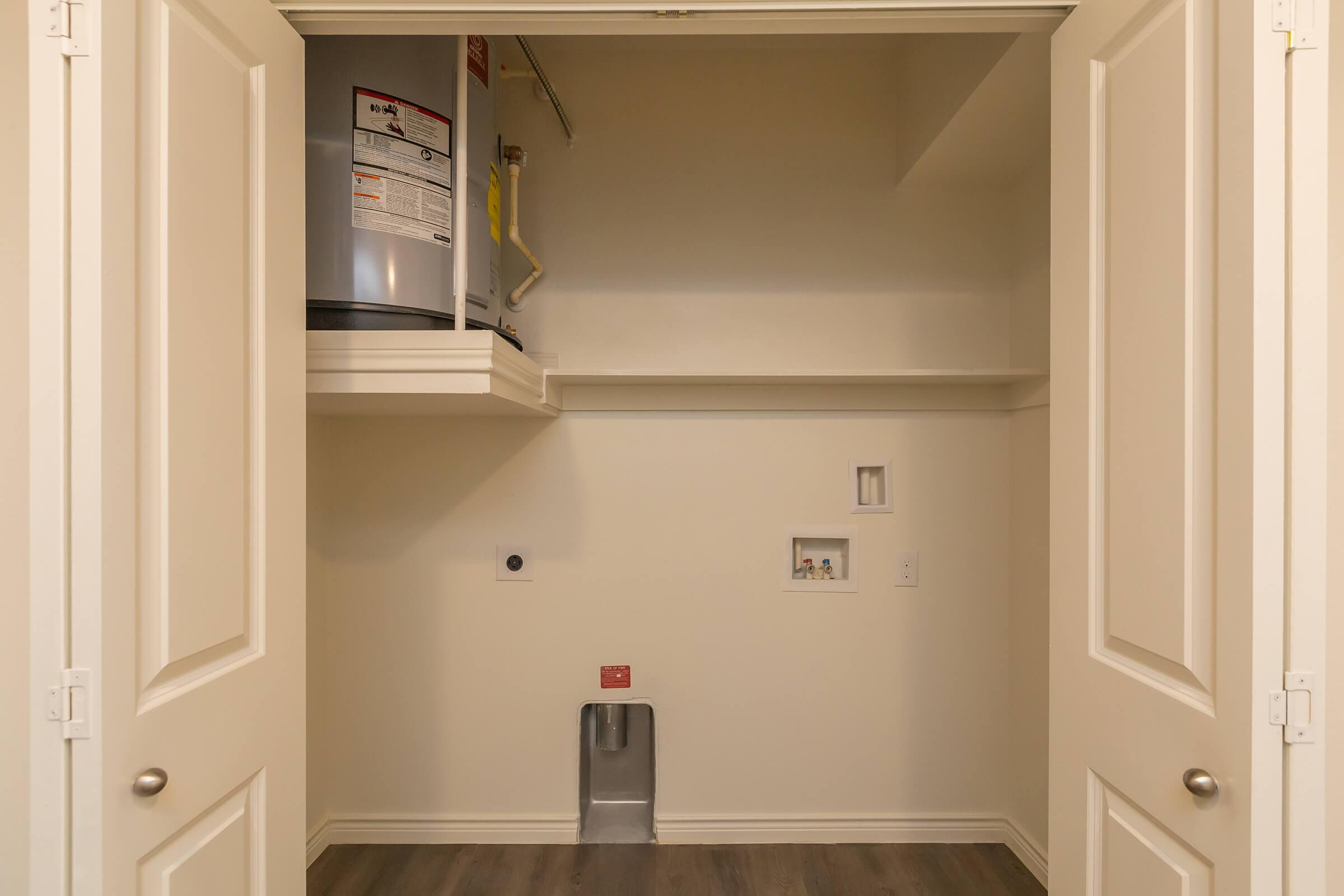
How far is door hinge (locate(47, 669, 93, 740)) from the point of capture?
2.69 feet

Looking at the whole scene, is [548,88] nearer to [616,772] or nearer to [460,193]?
[460,193]

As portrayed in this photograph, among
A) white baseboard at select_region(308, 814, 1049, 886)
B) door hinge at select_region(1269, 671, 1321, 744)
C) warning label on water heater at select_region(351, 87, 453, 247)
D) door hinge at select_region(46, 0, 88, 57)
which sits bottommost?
white baseboard at select_region(308, 814, 1049, 886)

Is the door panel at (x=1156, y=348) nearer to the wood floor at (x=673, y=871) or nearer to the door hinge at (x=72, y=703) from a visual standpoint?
the door hinge at (x=72, y=703)

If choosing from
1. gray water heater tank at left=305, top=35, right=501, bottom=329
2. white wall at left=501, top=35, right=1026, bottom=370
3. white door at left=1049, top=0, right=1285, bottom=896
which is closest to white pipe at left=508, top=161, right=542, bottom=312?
white wall at left=501, top=35, right=1026, bottom=370

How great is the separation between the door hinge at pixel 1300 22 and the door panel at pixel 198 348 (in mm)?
1312

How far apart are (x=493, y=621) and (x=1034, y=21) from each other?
7.06 feet

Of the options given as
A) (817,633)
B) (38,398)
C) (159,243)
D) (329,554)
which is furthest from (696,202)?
(38,398)

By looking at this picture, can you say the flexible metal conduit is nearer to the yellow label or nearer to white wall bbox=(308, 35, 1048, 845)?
white wall bbox=(308, 35, 1048, 845)

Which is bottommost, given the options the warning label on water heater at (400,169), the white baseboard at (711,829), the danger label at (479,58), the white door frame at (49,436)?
the white baseboard at (711,829)

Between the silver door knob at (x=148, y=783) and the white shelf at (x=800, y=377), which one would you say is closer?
the silver door knob at (x=148, y=783)

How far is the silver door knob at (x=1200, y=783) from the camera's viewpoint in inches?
34.3

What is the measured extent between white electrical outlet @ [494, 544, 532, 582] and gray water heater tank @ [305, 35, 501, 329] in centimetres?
107

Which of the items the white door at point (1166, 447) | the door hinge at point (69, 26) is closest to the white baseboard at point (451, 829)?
the white door at point (1166, 447)

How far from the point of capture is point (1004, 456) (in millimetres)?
2514
